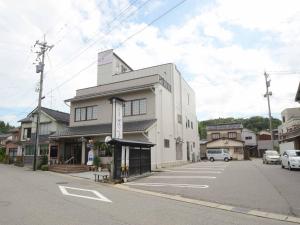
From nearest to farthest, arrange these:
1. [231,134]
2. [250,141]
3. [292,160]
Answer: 1. [292,160]
2. [231,134]
3. [250,141]

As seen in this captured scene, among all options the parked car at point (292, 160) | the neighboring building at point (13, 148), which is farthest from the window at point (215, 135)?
the neighboring building at point (13, 148)

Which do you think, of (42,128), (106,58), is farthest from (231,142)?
(42,128)

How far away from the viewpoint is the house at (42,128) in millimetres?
30500

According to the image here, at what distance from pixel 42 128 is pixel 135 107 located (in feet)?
47.1

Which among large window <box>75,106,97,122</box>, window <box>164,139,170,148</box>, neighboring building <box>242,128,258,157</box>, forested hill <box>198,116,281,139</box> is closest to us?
window <box>164,139,170,148</box>

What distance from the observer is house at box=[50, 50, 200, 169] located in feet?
73.9

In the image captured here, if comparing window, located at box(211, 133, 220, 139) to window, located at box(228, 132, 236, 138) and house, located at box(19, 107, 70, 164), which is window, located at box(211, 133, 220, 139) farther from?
house, located at box(19, 107, 70, 164)

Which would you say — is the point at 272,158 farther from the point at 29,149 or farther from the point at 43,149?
the point at 29,149

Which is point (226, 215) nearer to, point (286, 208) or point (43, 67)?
point (286, 208)

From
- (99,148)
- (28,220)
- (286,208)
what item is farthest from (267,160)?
(28,220)

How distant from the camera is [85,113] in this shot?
26859mm

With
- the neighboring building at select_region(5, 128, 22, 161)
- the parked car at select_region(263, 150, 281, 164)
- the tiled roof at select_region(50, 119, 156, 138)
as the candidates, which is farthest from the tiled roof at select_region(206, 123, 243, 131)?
the neighboring building at select_region(5, 128, 22, 161)

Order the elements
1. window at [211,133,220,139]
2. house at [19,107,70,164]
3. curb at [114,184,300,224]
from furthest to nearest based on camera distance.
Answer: window at [211,133,220,139]
house at [19,107,70,164]
curb at [114,184,300,224]

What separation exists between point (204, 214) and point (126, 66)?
30.0 metres
